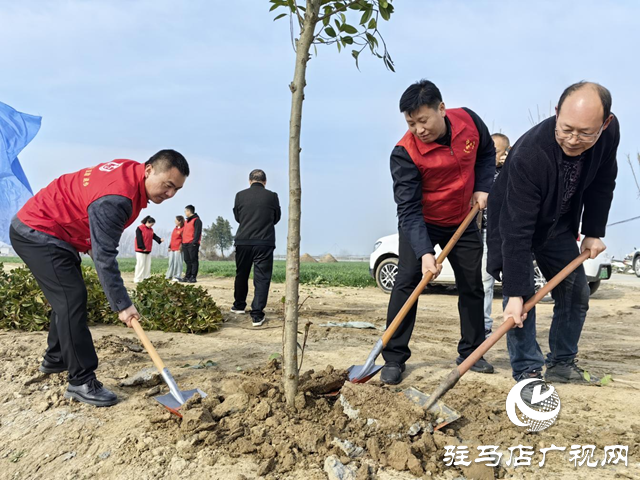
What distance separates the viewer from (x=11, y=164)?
8086 mm

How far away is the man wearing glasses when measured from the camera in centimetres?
294

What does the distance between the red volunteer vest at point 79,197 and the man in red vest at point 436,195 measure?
189 cm

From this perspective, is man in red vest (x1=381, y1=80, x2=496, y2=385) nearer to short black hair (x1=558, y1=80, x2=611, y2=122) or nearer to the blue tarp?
short black hair (x1=558, y1=80, x2=611, y2=122)

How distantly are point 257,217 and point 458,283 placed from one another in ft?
12.6

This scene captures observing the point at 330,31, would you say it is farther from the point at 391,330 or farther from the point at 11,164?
the point at 11,164

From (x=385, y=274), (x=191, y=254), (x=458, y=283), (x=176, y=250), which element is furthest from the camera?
(x=176, y=250)

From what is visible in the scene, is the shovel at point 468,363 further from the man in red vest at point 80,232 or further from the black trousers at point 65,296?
the black trousers at point 65,296

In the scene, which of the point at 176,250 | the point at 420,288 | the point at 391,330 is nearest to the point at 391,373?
the point at 391,330

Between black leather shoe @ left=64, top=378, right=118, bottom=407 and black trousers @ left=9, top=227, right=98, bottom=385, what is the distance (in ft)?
0.14

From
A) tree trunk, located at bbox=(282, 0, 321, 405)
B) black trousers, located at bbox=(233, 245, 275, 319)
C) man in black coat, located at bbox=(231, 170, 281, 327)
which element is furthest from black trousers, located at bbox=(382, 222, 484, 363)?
man in black coat, located at bbox=(231, 170, 281, 327)

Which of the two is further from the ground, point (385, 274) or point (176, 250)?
point (176, 250)

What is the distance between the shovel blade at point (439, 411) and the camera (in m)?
3.05

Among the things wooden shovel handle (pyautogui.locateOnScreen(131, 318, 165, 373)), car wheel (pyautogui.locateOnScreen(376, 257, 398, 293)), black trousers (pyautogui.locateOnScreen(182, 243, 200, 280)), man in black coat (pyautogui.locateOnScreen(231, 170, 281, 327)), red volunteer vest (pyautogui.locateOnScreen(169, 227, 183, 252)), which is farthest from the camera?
red volunteer vest (pyautogui.locateOnScreen(169, 227, 183, 252))

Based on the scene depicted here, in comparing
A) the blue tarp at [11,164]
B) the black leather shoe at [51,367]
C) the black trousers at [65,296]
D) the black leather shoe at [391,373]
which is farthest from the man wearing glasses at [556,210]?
the blue tarp at [11,164]
